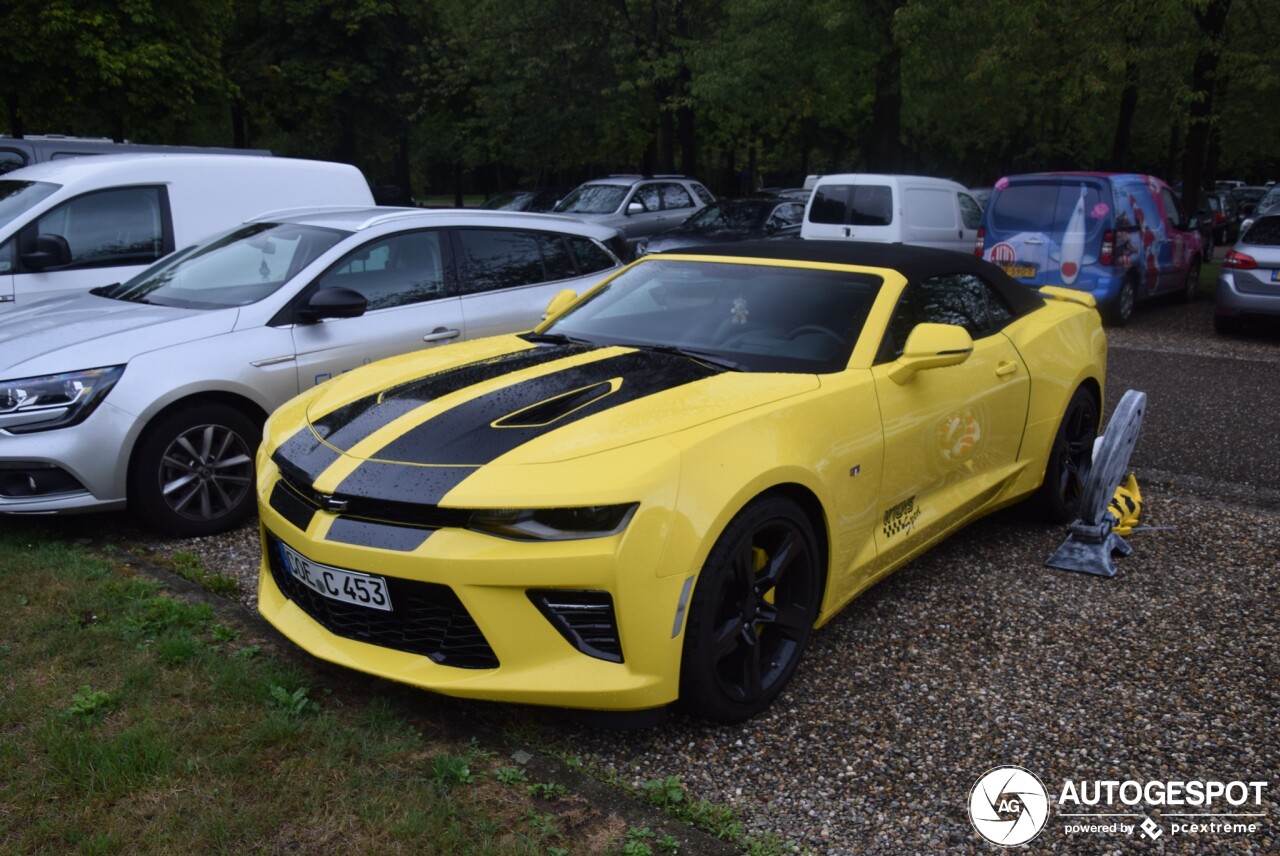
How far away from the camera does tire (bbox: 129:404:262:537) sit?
5.15 metres

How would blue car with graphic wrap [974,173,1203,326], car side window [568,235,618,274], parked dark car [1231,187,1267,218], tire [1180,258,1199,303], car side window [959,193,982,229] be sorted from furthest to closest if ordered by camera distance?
1. parked dark car [1231,187,1267,218]
2. tire [1180,258,1199,303]
3. car side window [959,193,982,229]
4. blue car with graphic wrap [974,173,1203,326]
5. car side window [568,235,618,274]

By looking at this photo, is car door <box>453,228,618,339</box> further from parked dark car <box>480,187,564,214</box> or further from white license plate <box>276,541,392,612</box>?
parked dark car <box>480,187,564,214</box>

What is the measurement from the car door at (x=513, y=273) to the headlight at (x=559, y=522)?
3438mm

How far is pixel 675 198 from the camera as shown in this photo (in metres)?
18.9

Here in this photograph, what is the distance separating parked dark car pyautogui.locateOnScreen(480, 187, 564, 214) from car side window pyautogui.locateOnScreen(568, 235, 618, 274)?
14140 mm

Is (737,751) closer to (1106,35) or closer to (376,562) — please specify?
(376,562)

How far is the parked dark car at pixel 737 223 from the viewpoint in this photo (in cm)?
1595

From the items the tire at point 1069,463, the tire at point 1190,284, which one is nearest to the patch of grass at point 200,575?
the tire at point 1069,463

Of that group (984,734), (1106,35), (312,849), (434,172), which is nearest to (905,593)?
(984,734)

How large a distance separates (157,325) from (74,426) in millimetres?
693

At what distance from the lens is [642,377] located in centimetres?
390

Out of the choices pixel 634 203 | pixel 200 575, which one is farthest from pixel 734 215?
pixel 200 575

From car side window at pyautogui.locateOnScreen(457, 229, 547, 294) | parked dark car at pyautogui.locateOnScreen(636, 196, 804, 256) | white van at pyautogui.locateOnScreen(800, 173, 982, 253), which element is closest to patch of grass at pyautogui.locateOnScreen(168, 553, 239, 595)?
car side window at pyautogui.locateOnScreen(457, 229, 547, 294)

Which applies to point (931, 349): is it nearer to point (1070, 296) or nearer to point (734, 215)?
point (1070, 296)
